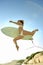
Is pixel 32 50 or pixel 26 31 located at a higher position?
pixel 26 31

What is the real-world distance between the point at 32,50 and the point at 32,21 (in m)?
0.41

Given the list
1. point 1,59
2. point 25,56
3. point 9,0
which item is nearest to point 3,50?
point 1,59

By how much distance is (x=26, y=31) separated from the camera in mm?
2629

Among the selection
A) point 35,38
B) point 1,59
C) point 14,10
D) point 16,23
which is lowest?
point 1,59

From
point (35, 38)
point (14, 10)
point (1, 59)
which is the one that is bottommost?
point (1, 59)

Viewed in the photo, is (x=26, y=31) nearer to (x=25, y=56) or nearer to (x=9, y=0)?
(x=25, y=56)

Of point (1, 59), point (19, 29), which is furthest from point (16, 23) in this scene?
point (1, 59)

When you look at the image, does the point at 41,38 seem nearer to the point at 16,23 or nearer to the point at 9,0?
the point at 16,23

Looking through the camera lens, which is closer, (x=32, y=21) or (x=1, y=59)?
(x=1, y=59)

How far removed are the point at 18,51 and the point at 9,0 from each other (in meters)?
0.72

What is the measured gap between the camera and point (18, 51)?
257 centimetres

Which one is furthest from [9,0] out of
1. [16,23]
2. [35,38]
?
[35,38]

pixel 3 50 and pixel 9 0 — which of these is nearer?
pixel 3 50

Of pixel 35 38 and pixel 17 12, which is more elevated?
pixel 17 12
